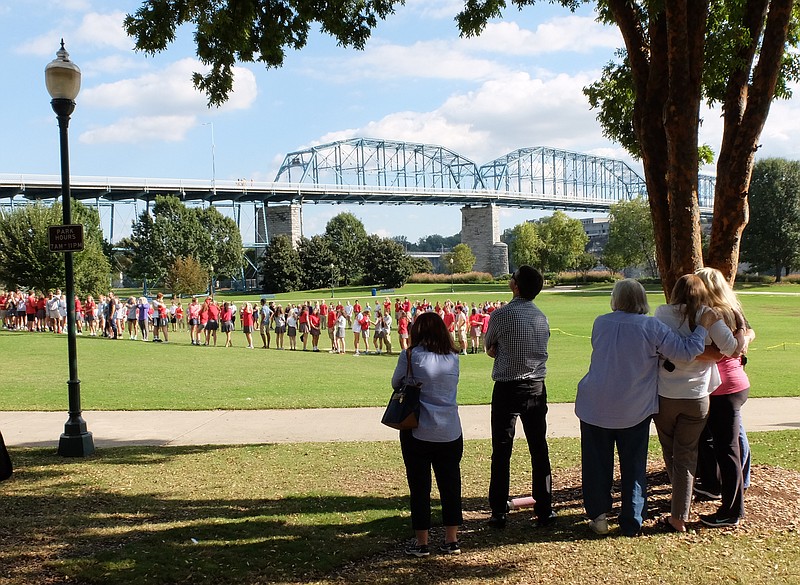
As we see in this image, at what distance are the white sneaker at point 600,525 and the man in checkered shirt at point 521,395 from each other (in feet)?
1.17

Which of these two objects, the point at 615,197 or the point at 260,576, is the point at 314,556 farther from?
the point at 615,197

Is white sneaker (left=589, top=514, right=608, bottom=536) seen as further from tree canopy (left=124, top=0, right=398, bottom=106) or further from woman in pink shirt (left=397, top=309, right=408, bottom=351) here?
woman in pink shirt (left=397, top=309, right=408, bottom=351)

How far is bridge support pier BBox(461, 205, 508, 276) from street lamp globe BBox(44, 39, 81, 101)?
113729 mm

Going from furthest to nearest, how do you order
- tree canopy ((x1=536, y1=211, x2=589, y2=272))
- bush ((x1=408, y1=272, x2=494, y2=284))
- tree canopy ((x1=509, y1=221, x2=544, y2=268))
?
1. tree canopy ((x1=509, y1=221, x2=544, y2=268))
2. bush ((x1=408, y1=272, x2=494, y2=284))
3. tree canopy ((x1=536, y1=211, x2=589, y2=272))

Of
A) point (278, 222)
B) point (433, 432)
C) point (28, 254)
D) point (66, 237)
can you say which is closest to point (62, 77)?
point (66, 237)

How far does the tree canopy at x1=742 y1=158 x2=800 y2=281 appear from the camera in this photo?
2785 inches

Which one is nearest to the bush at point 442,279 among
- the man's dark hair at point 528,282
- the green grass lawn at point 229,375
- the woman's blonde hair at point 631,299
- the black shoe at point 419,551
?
the green grass lawn at point 229,375

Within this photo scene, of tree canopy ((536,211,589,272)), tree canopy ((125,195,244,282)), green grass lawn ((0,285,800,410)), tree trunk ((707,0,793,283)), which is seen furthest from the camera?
tree canopy ((536,211,589,272))

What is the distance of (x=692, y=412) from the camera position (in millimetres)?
4680

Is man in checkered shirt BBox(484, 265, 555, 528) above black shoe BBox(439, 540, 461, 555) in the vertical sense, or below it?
above

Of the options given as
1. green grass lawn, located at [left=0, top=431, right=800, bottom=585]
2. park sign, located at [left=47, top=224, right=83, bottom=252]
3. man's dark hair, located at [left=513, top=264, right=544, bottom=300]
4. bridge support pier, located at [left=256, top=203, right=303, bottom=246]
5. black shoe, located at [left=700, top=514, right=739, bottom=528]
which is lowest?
green grass lawn, located at [left=0, top=431, right=800, bottom=585]

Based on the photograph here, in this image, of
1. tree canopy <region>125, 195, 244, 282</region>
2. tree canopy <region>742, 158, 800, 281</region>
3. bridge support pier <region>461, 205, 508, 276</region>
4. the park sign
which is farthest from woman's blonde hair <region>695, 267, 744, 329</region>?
bridge support pier <region>461, 205, 508, 276</region>

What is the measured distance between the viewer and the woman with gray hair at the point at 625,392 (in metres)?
4.62

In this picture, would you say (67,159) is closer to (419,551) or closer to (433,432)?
(433,432)
